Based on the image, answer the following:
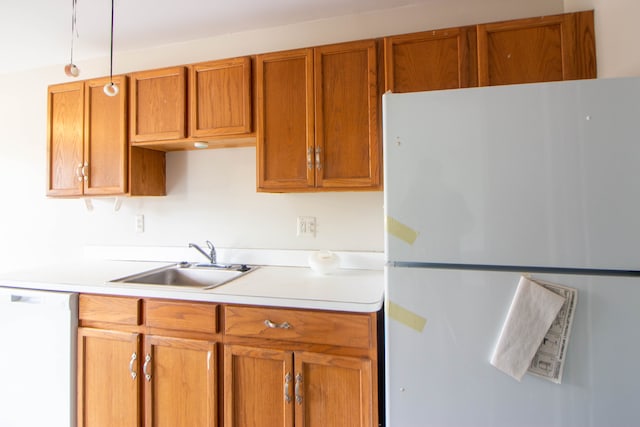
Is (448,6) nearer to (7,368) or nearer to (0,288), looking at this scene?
(0,288)

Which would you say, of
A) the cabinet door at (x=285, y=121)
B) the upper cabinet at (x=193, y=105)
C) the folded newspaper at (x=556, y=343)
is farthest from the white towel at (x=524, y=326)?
the upper cabinet at (x=193, y=105)

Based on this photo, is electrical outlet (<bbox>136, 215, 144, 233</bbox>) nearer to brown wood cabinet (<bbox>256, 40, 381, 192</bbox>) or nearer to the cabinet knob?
the cabinet knob

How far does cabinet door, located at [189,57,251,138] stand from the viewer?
5.00 ft

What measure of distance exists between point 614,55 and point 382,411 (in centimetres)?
162

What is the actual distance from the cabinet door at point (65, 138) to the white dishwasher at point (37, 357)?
67 centimetres

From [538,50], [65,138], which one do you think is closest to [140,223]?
[65,138]

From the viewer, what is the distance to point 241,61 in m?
1.53

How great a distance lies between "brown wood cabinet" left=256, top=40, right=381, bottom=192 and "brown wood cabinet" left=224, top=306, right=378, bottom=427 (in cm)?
64

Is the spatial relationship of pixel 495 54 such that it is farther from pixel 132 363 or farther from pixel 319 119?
pixel 132 363

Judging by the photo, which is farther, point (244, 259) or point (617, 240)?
point (244, 259)

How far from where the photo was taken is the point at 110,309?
1343 millimetres

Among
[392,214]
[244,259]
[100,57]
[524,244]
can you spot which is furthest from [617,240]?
[100,57]

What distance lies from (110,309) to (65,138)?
1.19 metres

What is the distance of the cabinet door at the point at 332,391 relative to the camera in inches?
42.5
